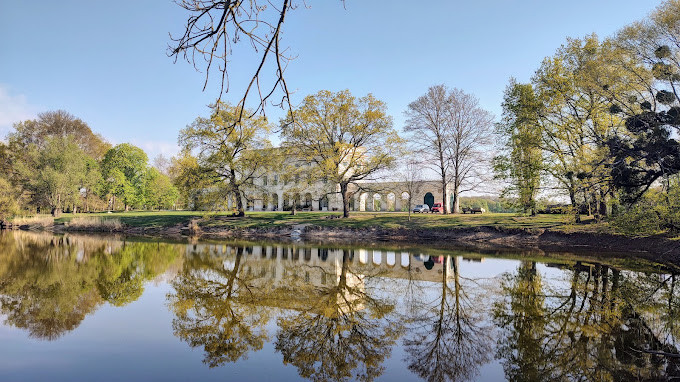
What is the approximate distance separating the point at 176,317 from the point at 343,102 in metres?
25.5

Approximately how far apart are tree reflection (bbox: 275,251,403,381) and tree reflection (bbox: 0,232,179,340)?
3.81 m

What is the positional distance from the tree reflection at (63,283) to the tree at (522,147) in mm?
21248

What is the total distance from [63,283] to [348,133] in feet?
78.0

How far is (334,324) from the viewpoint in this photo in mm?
6348

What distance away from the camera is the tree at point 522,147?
24.2 m

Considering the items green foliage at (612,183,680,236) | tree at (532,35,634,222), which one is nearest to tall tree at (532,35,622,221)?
tree at (532,35,634,222)

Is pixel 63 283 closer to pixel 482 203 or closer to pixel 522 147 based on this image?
pixel 522 147

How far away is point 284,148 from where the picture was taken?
31.4 m

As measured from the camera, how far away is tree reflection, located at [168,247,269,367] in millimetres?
5422

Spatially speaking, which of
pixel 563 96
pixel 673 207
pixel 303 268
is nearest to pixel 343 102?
pixel 563 96

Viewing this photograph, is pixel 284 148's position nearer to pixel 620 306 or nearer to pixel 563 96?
pixel 563 96

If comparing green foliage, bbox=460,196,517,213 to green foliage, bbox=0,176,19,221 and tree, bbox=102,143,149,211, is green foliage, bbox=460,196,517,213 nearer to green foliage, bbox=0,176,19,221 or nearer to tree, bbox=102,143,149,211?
tree, bbox=102,143,149,211

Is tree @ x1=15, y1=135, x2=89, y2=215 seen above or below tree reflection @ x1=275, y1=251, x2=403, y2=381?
above

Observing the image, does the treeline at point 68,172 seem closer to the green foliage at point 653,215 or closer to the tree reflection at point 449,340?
the tree reflection at point 449,340
